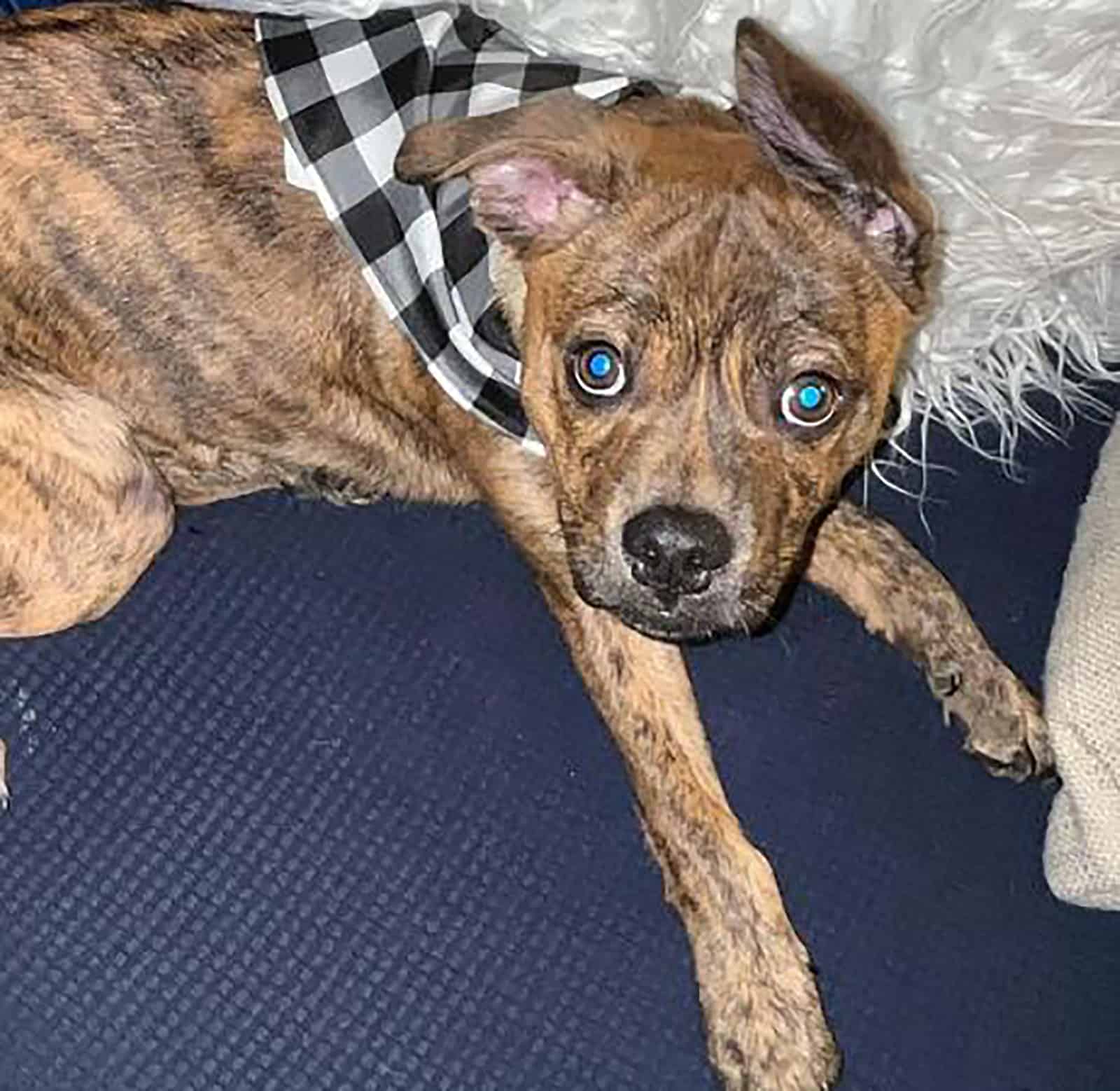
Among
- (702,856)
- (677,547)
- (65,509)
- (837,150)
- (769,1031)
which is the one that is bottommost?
(769,1031)

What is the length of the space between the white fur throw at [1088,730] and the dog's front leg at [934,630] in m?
0.09

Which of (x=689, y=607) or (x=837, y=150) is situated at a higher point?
(x=837, y=150)

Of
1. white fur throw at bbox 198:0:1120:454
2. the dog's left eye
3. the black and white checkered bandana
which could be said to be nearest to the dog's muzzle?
the dog's left eye

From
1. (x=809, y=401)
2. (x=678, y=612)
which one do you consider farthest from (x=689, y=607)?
(x=809, y=401)

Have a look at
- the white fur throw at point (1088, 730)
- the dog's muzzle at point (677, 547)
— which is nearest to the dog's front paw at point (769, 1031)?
the white fur throw at point (1088, 730)

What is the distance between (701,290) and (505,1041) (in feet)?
3.35

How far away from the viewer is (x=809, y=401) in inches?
116

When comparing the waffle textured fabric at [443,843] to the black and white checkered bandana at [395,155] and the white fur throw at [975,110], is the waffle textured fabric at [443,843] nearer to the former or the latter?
the white fur throw at [975,110]

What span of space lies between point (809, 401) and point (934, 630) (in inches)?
25.6

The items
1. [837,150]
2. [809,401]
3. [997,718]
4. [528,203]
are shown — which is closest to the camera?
[837,150]

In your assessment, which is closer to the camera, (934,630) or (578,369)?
(578,369)

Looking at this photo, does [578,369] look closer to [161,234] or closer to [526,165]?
[526,165]

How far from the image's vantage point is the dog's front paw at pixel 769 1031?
318cm

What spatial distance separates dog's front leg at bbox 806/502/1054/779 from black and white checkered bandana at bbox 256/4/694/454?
1.84 ft
